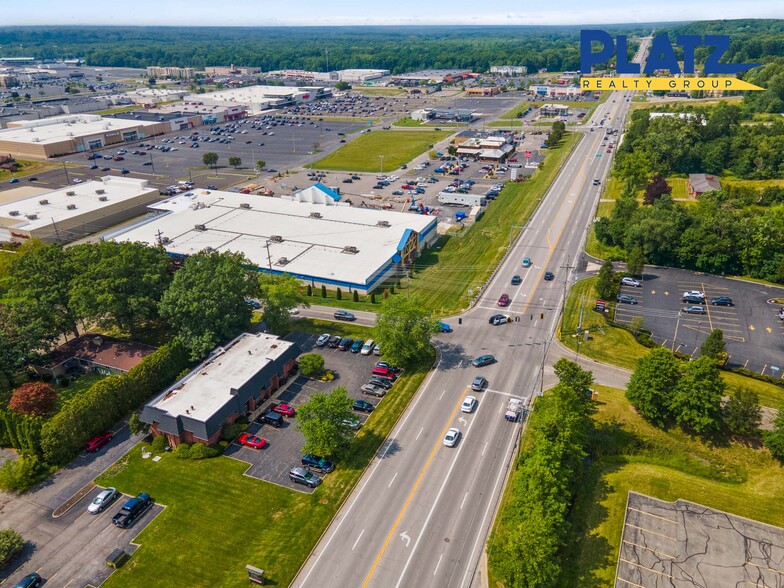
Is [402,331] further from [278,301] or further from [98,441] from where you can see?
[98,441]

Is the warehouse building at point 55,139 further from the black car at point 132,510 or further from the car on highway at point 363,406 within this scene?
the car on highway at point 363,406

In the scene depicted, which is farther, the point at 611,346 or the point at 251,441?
the point at 611,346

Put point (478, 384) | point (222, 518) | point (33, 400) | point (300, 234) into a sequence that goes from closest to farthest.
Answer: point (222, 518)
point (33, 400)
point (478, 384)
point (300, 234)

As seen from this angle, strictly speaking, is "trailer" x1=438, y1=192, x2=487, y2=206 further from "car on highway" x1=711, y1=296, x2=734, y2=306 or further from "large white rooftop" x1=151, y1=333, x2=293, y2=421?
"large white rooftop" x1=151, y1=333, x2=293, y2=421

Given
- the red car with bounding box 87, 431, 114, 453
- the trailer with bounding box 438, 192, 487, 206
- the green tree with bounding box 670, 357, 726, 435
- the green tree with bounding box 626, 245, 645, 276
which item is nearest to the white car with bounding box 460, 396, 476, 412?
the green tree with bounding box 670, 357, 726, 435

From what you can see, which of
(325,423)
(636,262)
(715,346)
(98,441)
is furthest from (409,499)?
(636,262)

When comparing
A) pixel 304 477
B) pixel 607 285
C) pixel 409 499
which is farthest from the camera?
pixel 607 285

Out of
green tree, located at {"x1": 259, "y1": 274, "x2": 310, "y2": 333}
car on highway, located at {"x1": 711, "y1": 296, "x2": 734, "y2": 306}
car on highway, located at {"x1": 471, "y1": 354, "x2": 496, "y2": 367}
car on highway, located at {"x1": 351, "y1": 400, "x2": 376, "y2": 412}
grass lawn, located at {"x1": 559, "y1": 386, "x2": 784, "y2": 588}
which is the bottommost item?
grass lawn, located at {"x1": 559, "y1": 386, "x2": 784, "y2": 588}
